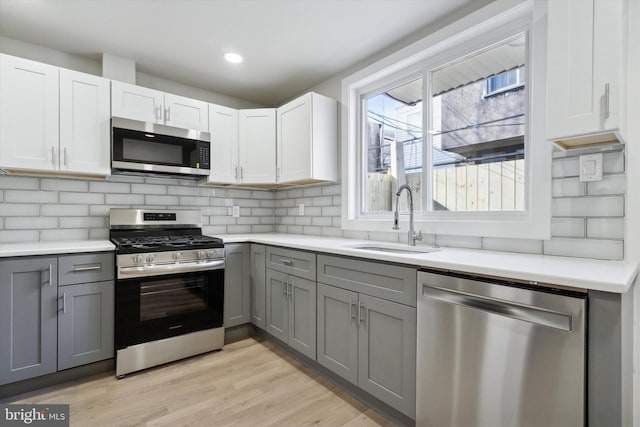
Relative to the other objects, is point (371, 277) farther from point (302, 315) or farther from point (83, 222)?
point (83, 222)

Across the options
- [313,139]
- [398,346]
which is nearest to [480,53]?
[313,139]

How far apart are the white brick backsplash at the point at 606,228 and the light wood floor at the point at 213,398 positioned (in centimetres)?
143

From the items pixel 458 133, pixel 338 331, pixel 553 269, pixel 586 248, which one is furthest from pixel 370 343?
pixel 458 133

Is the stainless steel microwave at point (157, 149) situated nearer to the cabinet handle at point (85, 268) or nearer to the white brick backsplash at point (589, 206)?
the cabinet handle at point (85, 268)

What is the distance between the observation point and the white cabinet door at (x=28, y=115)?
2084mm

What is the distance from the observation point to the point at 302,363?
2.36 meters

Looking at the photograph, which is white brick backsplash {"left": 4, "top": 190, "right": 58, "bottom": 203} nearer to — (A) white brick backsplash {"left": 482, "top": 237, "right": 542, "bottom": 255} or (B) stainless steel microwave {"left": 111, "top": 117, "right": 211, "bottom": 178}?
(B) stainless steel microwave {"left": 111, "top": 117, "right": 211, "bottom": 178}

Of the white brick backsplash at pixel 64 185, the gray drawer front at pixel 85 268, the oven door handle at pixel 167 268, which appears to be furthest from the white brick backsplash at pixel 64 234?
the oven door handle at pixel 167 268

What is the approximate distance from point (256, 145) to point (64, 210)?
1.71 metres

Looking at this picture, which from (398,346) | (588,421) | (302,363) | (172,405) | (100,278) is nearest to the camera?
(588,421)

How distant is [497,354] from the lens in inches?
48.4

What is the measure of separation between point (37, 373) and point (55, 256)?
2.44 feet

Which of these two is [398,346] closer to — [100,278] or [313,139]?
[313,139]

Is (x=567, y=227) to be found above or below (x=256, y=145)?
below
